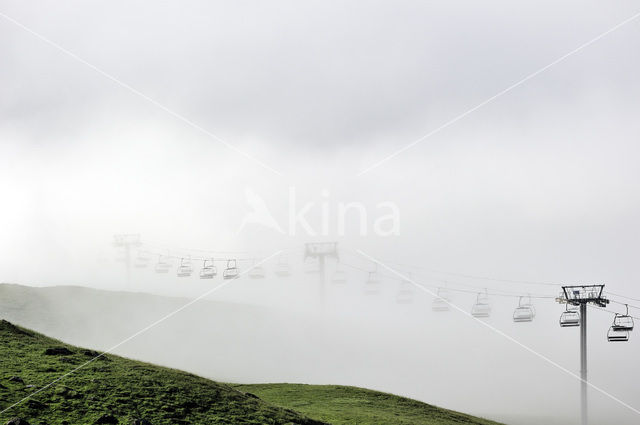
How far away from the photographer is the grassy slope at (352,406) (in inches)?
1704

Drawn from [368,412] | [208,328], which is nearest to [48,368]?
[368,412]

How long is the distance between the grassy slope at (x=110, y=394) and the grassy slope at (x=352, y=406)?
8.62 metres

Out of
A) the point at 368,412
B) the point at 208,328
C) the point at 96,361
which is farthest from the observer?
the point at 208,328

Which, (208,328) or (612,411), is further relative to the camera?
(208,328)

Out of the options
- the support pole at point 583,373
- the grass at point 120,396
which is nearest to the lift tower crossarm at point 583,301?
the support pole at point 583,373

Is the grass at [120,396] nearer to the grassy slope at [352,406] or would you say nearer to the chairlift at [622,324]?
the grassy slope at [352,406]

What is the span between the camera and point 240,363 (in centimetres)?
16412

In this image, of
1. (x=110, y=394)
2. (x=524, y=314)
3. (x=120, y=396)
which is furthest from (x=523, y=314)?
(x=110, y=394)

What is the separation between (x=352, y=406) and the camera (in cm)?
4959

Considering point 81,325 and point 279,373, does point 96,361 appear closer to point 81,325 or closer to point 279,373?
point 279,373

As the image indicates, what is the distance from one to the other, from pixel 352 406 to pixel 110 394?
24.8 metres

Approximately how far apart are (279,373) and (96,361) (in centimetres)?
12896

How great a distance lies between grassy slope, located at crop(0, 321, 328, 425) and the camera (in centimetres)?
2675

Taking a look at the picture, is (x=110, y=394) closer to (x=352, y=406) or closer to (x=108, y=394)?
(x=108, y=394)
